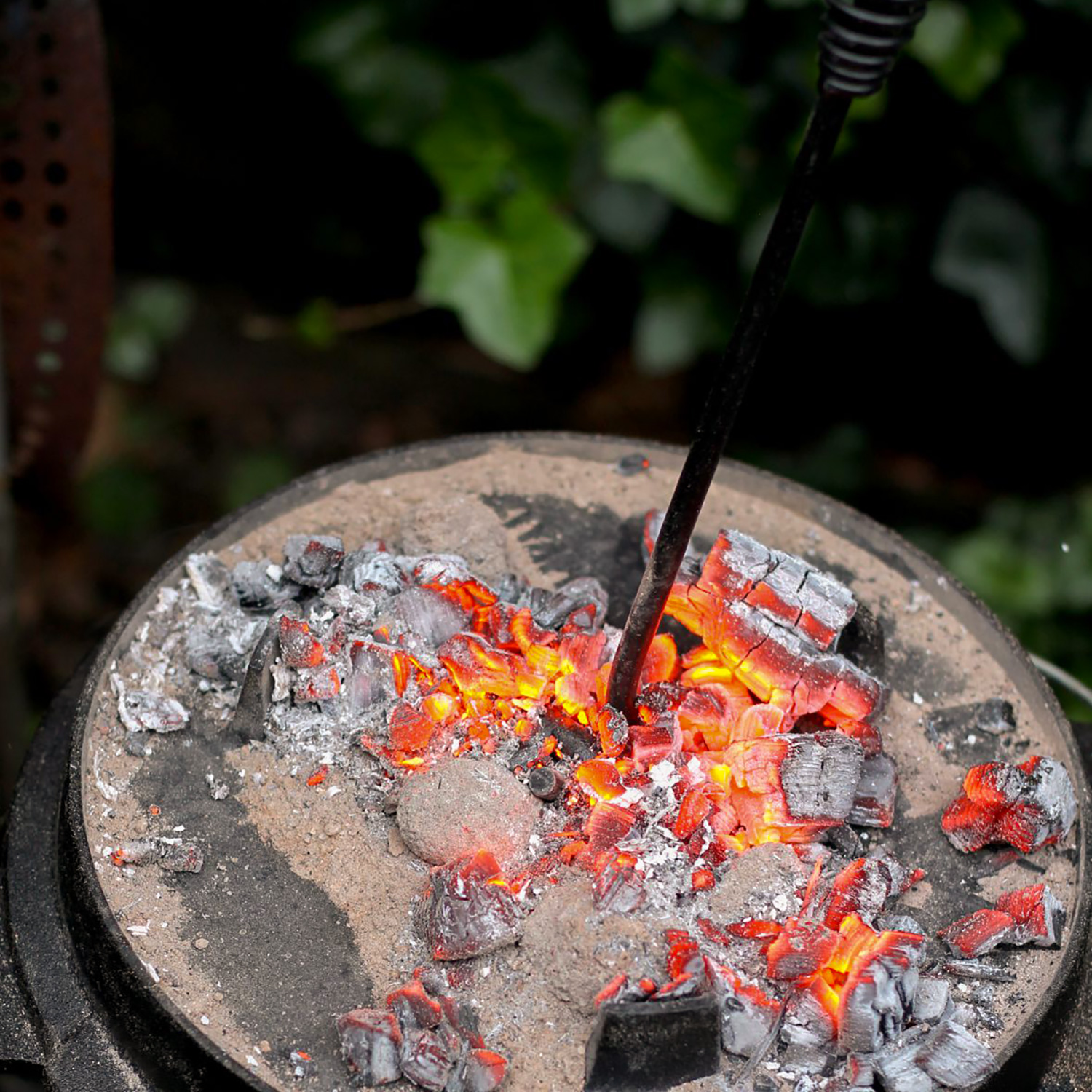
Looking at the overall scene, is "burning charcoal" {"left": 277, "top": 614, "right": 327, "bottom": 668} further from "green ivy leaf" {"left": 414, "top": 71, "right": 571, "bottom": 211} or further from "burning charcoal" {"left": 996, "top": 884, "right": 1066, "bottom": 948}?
"green ivy leaf" {"left": 414, "top": 71, "right": 571, "bottom": 211}

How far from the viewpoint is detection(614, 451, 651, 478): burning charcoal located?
222 cm

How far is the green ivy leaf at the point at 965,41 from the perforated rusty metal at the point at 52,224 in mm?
1854

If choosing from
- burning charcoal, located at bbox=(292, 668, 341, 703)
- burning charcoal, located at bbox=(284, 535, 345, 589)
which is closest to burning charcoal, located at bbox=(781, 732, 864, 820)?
burning charcoal, located at bbox=(292, 668, 341, 703)

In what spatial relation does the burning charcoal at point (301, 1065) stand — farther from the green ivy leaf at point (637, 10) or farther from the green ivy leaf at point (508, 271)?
the green ivy leaf at point (637, 10)

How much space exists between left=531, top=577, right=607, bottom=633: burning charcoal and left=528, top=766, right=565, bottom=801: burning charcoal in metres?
0.28

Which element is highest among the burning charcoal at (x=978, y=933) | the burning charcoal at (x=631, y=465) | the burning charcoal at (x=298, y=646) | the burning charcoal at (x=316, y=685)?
the burning charcoal at (x=631, y=465)

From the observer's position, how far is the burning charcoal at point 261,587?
190 cm

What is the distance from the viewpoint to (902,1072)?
55.2 inches

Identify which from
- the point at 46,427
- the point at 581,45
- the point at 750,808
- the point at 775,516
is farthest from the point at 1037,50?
the point at 46,427

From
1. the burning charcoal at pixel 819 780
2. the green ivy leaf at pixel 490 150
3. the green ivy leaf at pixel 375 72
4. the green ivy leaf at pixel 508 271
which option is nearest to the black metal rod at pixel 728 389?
the burning charcoal at pixel 819 780

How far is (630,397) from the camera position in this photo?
170 inches

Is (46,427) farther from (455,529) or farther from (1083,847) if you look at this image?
(1083,847)

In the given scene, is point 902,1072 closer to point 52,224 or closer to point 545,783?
point 545,783

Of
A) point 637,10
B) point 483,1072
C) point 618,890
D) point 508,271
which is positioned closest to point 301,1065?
point 483,1072
